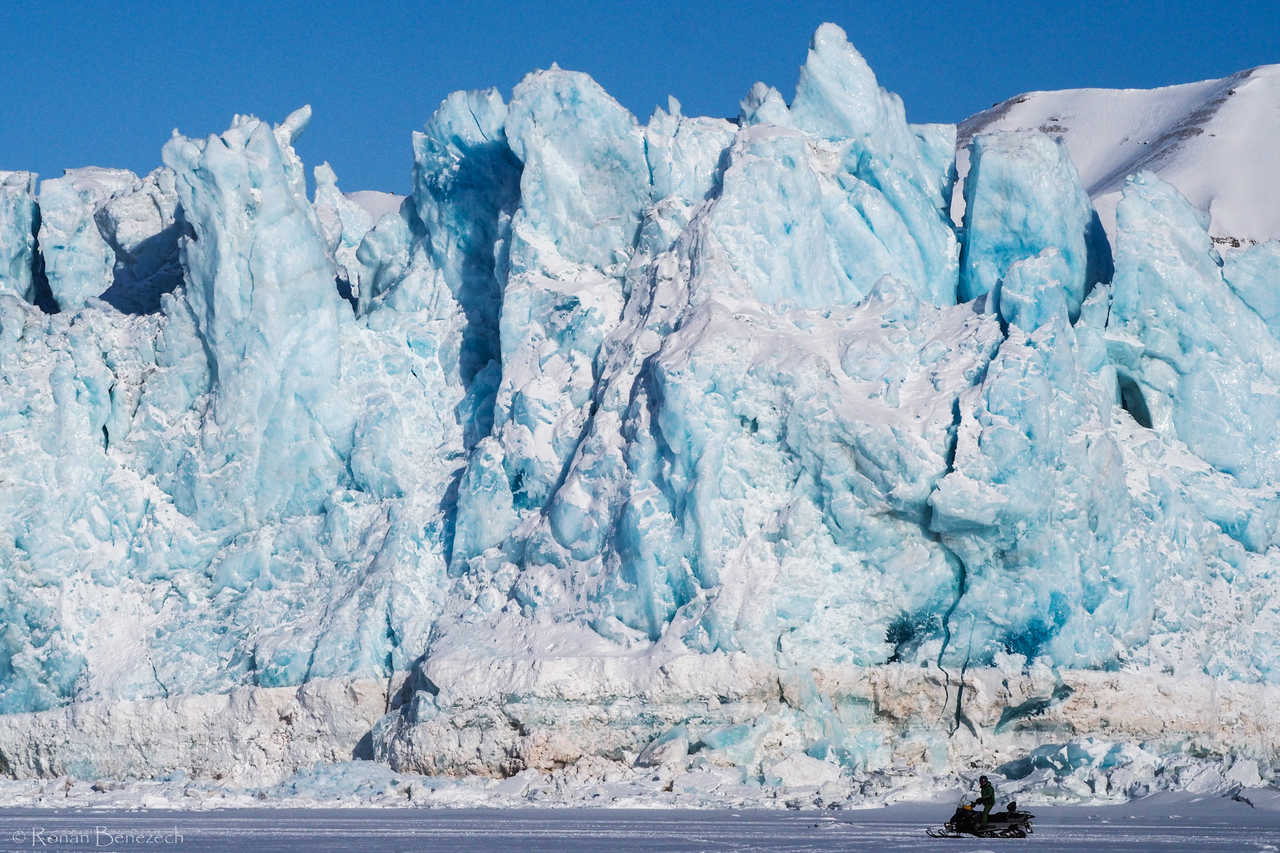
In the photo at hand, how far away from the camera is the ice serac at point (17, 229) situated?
1261 inches

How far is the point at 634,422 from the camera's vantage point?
84.0ft

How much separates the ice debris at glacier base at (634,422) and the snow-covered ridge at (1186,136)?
26.6 m

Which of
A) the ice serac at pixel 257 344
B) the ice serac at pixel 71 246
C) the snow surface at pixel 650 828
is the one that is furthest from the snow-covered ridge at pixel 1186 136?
the snow surface at pixel 650 828

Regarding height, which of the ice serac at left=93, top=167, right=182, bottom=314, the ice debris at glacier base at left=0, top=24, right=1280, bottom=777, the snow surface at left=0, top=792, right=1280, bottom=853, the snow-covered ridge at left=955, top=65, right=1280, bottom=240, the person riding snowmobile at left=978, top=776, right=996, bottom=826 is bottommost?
the snow surface at left=0, top=792, right=1280, bottom=853

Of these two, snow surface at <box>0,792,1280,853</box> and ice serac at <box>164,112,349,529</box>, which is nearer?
snow surface at <box>0,792,1280,853</box>

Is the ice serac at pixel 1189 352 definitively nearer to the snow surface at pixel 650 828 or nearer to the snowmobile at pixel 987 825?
the snow surface at pixel 650 828

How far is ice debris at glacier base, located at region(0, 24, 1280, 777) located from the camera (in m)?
24.3

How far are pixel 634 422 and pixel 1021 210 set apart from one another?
6.59 m

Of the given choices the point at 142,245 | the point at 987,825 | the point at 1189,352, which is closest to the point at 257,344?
the point at 142,245

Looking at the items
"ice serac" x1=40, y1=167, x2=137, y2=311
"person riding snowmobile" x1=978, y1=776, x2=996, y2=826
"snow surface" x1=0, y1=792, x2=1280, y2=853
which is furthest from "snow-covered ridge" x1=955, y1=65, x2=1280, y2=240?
"person riding snowmobile" x1=978, y1=776, x2=996, y2=826

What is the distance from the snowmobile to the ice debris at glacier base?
5.19m

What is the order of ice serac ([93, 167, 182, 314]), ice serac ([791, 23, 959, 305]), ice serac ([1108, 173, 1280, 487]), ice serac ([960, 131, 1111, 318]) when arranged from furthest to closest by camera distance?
ice serac ([93, 167, 182, 314])
ice serac ([791, 23, 959, 305])
ice serac ([960, 131, 1111, 318])
ice serac ([1108, 173, 1280, 487])

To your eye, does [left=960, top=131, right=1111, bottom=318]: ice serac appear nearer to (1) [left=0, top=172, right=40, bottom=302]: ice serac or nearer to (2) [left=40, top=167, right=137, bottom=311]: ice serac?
(2) [left=40, top=167, right=137, bottom=311]: ice serac

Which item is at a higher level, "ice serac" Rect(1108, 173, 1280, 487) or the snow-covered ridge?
the snow-covered ridge
